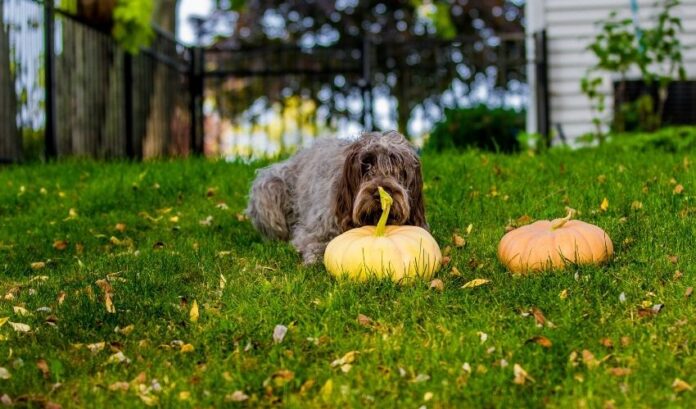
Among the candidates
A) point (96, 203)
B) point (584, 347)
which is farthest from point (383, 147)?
point (96, 203)

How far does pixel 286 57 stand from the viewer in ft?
67.7

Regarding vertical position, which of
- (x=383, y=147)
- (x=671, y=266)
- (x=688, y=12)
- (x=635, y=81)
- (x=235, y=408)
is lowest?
(x=235, y=408)

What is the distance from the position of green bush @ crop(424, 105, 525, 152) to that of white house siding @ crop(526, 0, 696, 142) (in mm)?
463

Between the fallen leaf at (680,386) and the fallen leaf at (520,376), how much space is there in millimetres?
634

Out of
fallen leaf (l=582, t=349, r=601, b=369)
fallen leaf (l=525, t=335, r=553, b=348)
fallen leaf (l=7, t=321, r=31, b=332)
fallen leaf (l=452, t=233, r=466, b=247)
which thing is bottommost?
fallen leaf (l=582, t=349, r=601, b=369)

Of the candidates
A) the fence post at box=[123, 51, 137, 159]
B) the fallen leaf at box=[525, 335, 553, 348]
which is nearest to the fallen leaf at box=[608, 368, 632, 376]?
the fallen leaf at box=[525, 335, 553, 348]

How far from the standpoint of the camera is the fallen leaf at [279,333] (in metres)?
5.08

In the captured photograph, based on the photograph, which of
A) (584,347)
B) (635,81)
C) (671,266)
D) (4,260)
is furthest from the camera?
(635,81)

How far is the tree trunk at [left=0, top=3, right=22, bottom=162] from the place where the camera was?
11.3 m

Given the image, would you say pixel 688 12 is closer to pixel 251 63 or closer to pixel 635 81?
pixel 635 81

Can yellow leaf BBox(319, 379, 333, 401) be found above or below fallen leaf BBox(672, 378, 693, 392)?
below

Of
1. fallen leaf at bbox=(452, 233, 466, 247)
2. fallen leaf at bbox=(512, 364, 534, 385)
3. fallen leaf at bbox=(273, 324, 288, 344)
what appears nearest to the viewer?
fallen leaf at bbox=(512, 364, 534, 385)

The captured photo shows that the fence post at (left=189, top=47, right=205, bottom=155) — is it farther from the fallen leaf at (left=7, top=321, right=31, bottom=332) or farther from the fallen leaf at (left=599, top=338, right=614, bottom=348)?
the fallen leaf at (left=599, top=338, right=614, bottom=348)

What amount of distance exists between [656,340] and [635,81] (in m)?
9.28
